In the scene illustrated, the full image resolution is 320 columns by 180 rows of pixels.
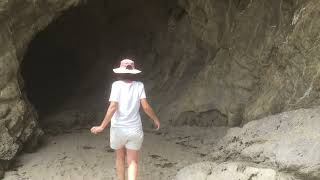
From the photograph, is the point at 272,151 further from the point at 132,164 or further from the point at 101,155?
the point at 101,155

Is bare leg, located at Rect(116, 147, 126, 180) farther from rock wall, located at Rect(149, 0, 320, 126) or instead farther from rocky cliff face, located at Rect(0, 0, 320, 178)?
rock wall, located at Rect(149, 0, 320, 126)

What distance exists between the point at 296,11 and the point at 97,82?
15.3 feet

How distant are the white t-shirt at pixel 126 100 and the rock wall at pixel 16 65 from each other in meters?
1.61

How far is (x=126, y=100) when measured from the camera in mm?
4477

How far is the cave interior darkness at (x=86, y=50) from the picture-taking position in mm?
8992

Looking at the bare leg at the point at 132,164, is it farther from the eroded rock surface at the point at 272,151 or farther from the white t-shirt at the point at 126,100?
the eroded rock surface at the point at 272,151

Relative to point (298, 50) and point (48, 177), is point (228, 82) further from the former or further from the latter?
point (48, 177)

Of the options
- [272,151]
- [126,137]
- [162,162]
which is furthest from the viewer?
[162,162]

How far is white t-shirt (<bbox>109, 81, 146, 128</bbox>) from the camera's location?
14.7 feet

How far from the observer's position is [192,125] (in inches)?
289

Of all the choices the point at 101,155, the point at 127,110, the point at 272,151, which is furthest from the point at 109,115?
the point at 101,155

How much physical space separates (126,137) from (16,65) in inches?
76.3

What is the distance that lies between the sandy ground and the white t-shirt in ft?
3.12

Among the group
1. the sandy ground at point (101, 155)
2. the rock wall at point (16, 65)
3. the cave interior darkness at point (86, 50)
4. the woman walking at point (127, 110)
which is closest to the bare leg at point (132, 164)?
the woman walking at point (127, 110)
